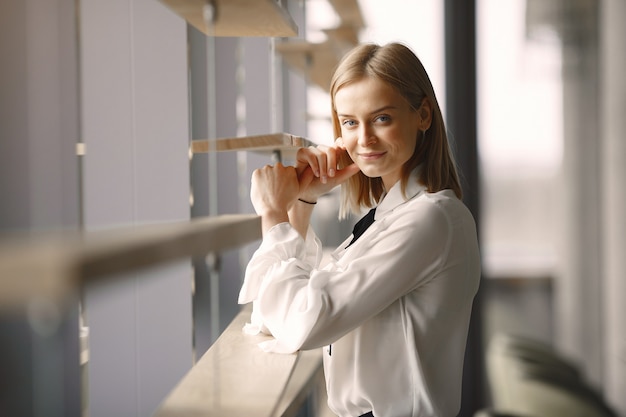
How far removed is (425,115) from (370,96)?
0.49 feet

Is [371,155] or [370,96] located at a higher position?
[370,96]

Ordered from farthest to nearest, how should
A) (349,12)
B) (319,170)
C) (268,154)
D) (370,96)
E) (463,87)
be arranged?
(463,87) < (349,12) < (268,154) < (319,170) < (370,96)

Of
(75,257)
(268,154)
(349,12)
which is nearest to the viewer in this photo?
(75,257)

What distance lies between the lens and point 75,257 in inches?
19.7

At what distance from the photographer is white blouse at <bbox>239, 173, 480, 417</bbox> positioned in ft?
4.44

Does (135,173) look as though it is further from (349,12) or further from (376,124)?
(349,12)

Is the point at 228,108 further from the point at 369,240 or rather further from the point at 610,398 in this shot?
the point at 610,398

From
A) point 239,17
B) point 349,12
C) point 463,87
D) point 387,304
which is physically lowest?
point 387,304

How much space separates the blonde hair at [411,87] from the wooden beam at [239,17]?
0.49ft

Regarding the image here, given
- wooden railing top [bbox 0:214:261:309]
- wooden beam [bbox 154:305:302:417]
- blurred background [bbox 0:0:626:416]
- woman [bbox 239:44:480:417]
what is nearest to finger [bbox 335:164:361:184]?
woman [bbox 239:44:480:417]

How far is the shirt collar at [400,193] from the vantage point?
1.56m

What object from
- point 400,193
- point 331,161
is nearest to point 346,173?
point 331,161

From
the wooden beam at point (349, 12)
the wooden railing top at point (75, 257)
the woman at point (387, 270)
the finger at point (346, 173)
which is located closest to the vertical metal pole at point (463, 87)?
the wooden beam at point (349, 12)

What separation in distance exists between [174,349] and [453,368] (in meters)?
0.55
